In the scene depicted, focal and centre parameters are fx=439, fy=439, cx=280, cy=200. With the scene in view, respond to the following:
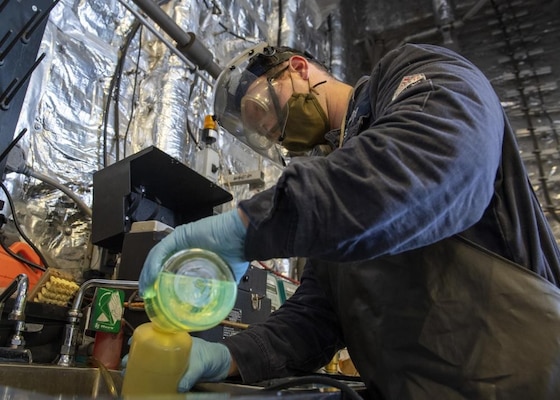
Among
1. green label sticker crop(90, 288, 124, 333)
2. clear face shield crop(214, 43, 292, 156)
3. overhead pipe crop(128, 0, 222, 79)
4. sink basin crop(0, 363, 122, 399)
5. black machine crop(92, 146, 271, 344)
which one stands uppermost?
overhead pipe crop(128, 0, 222, 79)

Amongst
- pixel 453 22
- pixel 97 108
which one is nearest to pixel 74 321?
pixel 97 108

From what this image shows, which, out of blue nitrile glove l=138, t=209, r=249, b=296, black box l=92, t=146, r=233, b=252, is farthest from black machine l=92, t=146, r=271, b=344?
blue nitrile glove l=138, t=209, r=249, b=296

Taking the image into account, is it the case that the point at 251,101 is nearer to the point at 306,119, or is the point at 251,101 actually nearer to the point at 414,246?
the point at 306,119

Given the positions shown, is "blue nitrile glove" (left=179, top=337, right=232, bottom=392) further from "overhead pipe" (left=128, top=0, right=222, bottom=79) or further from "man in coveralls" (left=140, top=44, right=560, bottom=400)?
"overhead pipe" (left=128, top=0, right=222, bottom=79)

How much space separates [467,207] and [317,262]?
555mm

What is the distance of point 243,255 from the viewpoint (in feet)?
2.02

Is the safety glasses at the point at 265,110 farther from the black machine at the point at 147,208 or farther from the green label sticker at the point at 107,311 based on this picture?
the green label sticker at the point at 107,311

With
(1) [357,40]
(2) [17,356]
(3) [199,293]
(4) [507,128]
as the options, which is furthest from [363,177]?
(1) [357,40]

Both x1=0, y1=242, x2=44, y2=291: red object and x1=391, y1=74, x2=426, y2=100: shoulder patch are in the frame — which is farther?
x1=0, y1=242, x2=44, y2=291: red object

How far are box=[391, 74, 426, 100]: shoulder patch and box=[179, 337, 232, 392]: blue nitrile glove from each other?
57 centimetres

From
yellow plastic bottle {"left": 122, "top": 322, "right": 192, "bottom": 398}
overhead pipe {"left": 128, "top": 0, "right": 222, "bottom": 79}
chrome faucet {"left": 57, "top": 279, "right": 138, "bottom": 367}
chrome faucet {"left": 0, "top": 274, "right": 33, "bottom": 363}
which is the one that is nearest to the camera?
yellow plastic bottle {"left": 122, "top": 322, "right": 192, "bottom": 398}

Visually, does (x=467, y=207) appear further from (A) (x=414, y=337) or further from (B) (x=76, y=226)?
(B) (x=76, y=226)

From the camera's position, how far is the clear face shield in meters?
1.18

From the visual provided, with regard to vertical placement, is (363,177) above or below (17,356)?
above
